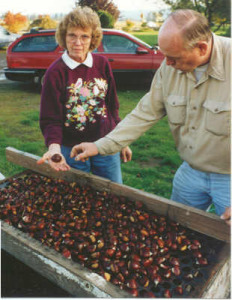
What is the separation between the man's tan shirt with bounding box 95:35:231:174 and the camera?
1.96 meters

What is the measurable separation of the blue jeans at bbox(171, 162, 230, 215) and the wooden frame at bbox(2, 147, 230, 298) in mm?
167

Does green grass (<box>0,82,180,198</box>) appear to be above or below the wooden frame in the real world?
below

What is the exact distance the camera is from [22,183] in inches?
115

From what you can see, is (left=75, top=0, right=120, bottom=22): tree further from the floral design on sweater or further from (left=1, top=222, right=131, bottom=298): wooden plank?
(left=1, top=222, right=131, bottom=298): wooden plank

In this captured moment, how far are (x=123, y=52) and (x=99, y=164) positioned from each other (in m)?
7.16

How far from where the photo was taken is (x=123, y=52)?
9.34 meters

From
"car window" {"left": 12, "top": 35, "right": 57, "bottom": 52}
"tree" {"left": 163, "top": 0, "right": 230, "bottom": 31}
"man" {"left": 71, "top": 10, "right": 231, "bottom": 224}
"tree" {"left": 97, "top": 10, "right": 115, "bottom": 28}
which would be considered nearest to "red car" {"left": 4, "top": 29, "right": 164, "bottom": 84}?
"car window" {"left": 12, "top": 35, "right": 57, "bottom": 52}

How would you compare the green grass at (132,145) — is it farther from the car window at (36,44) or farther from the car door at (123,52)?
the car window at (36,44)

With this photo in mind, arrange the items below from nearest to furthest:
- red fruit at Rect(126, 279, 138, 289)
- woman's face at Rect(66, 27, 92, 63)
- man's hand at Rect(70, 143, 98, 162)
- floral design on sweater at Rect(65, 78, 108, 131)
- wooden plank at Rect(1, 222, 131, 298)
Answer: wooden plank at Rect(1, 222, 131, 298)
red fruit at Rect(126, 279, 138, 289)
man's hand at Rect(70, 143, 98, 162)
woman's face at Rect(66, 27, 92, 63)
floral design on sweater at Rect(65, 78, 108, 131)

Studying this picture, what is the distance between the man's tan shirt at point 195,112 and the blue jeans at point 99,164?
478 millimetres

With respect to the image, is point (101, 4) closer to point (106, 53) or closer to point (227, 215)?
point (106, 53)

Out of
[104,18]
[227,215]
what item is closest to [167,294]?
[227,215]

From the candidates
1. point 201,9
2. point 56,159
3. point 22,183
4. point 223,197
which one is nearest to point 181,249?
point 223,197

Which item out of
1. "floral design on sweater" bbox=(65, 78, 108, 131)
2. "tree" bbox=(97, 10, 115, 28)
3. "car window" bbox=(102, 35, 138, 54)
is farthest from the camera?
"tree" bbox=(97, 10, 115, 28)
